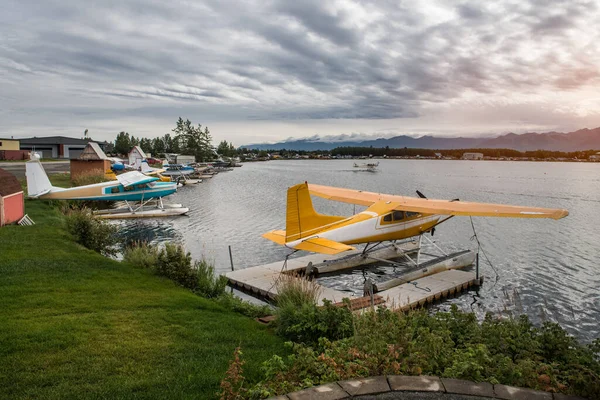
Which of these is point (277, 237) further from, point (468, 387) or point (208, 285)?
point (468, 387)

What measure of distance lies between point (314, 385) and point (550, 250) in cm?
2030

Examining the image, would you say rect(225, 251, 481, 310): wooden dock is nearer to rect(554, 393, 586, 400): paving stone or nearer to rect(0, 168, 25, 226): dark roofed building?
rect(554, 393, 586, 400): paving stone

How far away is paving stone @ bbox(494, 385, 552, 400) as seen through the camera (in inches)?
163

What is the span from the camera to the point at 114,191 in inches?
1069

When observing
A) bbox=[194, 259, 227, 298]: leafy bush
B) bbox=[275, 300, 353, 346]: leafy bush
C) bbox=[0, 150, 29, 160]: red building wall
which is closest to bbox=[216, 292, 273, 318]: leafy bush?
bbox=[194, 259, 227, 298]: leafy bush

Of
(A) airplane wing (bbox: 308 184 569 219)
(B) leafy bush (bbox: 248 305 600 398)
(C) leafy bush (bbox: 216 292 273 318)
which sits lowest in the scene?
(C) leafy bush (bbox: 216 292 273 318)

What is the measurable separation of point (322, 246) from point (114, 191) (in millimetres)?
19613

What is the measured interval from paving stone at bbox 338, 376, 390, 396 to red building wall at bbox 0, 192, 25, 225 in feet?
50.6

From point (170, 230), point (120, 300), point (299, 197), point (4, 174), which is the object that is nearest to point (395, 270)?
point (299, 197)

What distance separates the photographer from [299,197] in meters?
13.2

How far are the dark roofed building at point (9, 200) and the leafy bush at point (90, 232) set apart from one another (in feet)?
7.20

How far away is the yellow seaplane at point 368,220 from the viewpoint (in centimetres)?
1303

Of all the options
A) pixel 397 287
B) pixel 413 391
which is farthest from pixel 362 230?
pixel 413 391

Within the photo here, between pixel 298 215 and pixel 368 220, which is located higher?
pixel 298 215
